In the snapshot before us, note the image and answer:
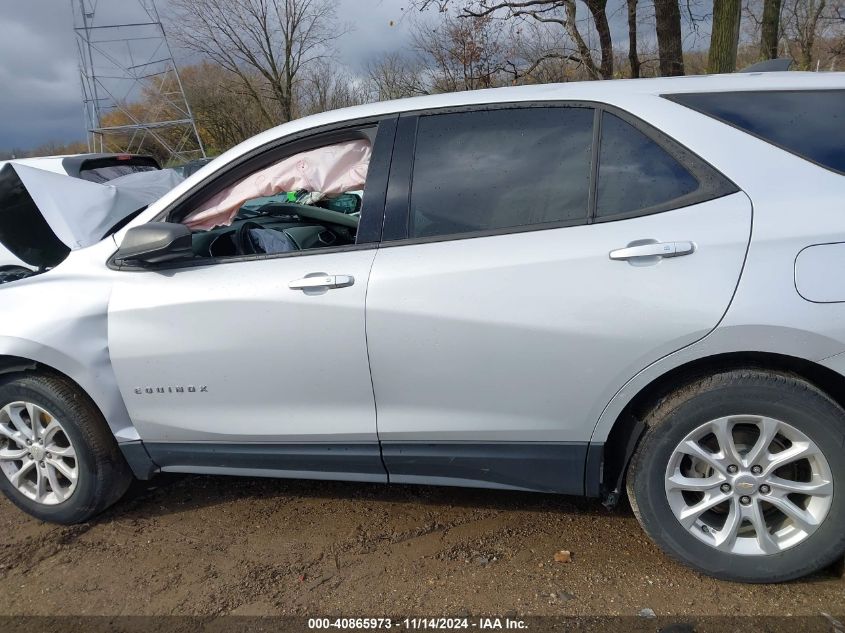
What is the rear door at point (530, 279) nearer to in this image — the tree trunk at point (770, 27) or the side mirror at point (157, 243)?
the side mirror at point (157, 243)

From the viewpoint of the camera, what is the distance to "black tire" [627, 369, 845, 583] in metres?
2.18

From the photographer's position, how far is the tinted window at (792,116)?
225 cm

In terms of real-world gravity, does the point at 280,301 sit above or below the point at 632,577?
above

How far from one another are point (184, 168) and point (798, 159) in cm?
781

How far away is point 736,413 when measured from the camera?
87.9 inches

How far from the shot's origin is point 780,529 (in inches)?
93.7

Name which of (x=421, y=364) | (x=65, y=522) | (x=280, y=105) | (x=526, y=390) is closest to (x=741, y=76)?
(x=526, y=390)

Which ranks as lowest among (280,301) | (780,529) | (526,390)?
(780,529)

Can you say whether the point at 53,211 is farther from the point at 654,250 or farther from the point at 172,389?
the point at 654,250

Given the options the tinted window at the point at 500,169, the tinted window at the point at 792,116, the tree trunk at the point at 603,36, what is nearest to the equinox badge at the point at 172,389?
the tinted window at the point at 500,169

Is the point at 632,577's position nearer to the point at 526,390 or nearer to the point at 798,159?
the point at 526,390

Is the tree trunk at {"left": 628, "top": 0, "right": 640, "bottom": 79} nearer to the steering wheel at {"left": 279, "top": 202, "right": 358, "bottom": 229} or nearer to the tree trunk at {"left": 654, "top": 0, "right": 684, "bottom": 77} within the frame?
the tree trunk at {"left": 654, "top": 0, "right": 684, "bottom": 77}

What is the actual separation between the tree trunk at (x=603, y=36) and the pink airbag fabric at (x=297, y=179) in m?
10.8

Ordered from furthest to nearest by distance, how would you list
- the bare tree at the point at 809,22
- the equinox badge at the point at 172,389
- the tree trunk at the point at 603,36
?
the bare tree at the point at 809,22
the tree trunk at the point at 603,36
the equinox badge at the point at 172,389
